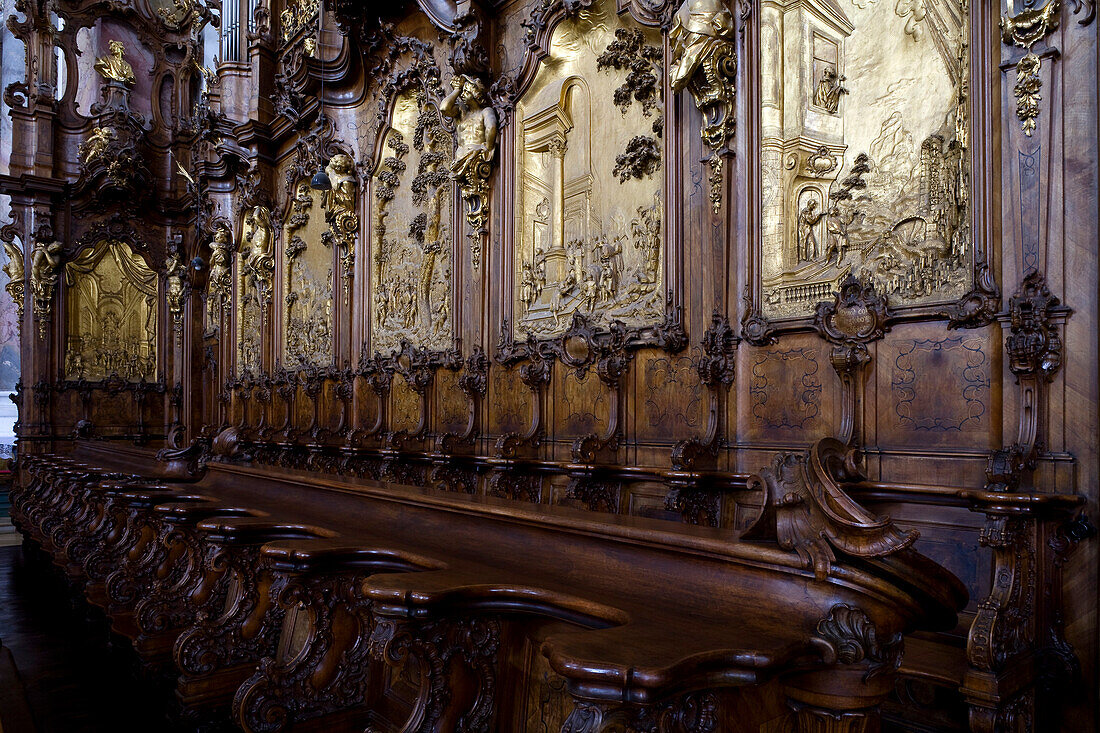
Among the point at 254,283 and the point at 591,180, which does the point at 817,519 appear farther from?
the point at 254,283

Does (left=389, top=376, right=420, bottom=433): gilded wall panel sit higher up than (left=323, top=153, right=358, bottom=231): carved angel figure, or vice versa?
(left=323, top=153, right=358, bottom=231): carved angel figure

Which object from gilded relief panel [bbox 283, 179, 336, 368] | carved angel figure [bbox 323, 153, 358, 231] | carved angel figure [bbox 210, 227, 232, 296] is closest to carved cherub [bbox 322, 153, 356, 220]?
carved angel figure [bbox 323, 153, 358, 231]

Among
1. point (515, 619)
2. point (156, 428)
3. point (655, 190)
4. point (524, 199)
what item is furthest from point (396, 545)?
point (156, 428)

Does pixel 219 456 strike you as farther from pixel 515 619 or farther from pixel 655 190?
pixel 515 619

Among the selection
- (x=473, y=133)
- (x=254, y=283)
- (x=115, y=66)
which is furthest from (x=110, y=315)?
(x=473, y=133)

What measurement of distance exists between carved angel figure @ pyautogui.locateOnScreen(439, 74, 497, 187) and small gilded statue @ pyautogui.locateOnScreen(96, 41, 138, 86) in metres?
11.2

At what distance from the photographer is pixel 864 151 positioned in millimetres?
3883

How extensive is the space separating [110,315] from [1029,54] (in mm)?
15781

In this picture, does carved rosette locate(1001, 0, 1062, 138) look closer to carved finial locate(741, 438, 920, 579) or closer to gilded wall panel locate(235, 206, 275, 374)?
carved finial locate(741, 438, 920, 579)

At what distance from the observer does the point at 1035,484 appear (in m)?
3.01

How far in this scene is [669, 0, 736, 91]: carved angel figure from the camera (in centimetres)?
444

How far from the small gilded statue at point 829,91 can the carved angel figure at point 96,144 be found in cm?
1401

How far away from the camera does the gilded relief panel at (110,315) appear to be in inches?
536

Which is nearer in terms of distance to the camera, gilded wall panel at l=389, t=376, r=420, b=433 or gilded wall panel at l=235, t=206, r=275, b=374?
gilded wall panel at l=389, t=376, r=420, b=433
